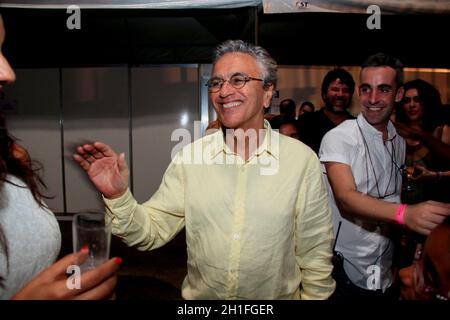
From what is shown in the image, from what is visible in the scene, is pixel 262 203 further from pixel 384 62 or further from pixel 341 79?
pixel 341 79

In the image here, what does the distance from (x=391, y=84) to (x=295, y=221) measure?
97cm

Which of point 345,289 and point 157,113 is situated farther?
point 157,113

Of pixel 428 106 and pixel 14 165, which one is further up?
pixel 428 106

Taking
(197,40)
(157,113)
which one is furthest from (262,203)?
(157,113)

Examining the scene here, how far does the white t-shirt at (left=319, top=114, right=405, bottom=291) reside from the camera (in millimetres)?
2035

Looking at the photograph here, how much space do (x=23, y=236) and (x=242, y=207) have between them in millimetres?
858

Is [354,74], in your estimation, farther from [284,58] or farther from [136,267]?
[136,267]

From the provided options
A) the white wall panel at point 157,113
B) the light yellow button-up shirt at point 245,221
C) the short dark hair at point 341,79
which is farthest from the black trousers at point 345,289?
the white wall panel at point 157,113

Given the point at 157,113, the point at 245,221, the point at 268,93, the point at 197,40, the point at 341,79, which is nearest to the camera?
the point at 245,221

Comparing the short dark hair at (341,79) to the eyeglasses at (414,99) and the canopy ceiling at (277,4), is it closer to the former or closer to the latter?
the eyeglasses at (414,99)

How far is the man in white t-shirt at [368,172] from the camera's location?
2025 mm

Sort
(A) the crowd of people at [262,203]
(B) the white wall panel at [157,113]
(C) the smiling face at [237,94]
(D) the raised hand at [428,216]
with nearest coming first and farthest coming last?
(A) the crowd of people at [262,203]
(D) the raised hand at [428,216]
(C) the smiling face at [237,94]
(B) the white wall panel at [157,113]

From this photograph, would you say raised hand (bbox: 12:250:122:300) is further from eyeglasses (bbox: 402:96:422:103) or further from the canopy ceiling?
eyeglasses (bbox: 402:96:422:103)

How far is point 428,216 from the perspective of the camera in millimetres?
1333
